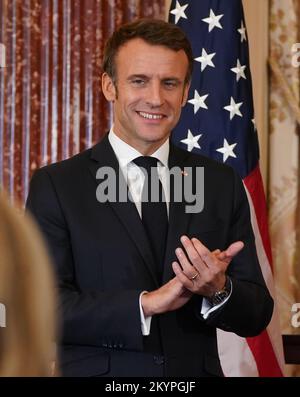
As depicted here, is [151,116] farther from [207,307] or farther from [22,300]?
[22,300]

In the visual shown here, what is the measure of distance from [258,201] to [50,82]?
121 cm

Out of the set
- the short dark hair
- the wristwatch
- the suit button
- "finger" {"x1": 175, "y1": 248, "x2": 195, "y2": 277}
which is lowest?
the suit button

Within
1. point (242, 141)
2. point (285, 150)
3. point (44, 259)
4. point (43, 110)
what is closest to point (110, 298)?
point (44, 259)

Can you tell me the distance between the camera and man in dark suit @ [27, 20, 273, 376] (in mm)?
1866

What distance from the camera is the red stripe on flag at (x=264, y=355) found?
3.38m

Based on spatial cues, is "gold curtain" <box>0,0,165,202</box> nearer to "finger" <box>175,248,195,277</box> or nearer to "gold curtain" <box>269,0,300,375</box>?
"gold curtain" <box>269,0,300,375</box>

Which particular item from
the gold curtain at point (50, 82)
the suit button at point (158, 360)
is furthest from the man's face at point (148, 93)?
the gold curtain at point (50, 82)

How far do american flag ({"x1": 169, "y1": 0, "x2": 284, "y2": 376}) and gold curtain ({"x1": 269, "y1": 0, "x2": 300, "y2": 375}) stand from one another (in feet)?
1.88

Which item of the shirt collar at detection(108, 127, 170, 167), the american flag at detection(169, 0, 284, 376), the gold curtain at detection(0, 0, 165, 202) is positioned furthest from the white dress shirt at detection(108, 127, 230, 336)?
the gold curtain at detection(0, 0, 165, 202)

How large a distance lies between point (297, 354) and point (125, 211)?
7.32ft

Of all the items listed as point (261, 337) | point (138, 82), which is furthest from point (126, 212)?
point (261, 337)

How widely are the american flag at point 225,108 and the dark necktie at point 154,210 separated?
1.39 m

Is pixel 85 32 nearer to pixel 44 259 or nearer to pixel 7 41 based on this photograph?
pixel 7 41

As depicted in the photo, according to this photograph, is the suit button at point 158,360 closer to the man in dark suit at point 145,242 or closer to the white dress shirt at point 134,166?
the man in dark suit at point 145,242
